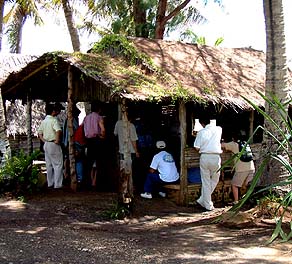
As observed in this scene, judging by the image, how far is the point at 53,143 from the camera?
10516 mm

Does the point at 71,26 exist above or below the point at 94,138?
above

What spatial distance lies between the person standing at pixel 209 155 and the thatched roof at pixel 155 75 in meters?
0.67

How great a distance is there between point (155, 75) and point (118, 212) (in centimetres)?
307

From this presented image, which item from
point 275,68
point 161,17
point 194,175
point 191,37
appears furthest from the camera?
point 191,37

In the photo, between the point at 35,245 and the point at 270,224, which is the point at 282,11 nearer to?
the point at 270,224

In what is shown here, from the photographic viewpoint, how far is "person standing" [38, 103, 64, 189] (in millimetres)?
10430

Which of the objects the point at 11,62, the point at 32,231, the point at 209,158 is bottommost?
the point at 32,231

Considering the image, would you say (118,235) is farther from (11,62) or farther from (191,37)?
(191,37)

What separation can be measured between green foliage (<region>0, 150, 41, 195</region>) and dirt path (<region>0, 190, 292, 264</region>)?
0.39m

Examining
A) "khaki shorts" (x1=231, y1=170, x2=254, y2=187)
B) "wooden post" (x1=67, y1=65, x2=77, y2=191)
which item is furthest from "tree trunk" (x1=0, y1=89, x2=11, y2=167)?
"khaki shorts" (x1=231, y1=170, x2=254, y2=187)

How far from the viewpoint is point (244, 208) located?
8820 mm

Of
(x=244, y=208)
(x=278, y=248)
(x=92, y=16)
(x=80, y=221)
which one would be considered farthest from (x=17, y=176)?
(x=92, y=16)

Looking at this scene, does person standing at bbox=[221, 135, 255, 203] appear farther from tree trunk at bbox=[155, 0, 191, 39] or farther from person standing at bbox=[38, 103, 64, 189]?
tree trunk at bbox=[155, 0, 191, 39]

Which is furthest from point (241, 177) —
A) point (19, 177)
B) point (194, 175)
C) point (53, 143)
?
point (19, 177)
